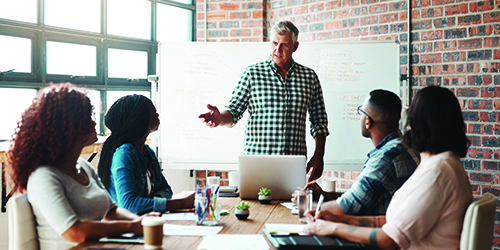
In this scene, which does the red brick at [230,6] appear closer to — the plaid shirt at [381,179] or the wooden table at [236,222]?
the wooden table at [236,222]

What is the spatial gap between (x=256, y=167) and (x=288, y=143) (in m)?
0.72

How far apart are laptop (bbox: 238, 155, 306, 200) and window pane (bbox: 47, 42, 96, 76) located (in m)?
2.18

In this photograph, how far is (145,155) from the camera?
2.35 metres

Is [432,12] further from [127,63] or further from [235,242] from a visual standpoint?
[235,242]

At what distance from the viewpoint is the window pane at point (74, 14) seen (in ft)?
12.3

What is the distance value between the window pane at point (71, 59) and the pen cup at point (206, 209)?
2429mm

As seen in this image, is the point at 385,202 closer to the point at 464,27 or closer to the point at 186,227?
the point at 186,227

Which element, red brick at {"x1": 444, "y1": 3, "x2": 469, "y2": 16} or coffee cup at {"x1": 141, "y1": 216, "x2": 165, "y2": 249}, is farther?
red brick at {"x1": 444, "y1": 3, "x2": 469, "y2": 16}

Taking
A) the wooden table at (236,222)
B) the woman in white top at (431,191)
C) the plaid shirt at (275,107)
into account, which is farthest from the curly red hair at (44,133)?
the plaid shirt at (275,107)

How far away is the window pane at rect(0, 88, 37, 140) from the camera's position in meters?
3.49

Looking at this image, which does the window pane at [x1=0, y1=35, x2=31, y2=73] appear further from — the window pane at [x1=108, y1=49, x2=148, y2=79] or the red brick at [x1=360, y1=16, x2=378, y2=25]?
the red brick at [x1=360, y1=16, x2=378, y2=25]

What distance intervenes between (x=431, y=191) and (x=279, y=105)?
166cm

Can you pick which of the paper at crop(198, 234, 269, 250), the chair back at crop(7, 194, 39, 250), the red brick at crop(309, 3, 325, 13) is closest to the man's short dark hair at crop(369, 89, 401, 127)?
the paper at crop(198, 234, 269, 250)

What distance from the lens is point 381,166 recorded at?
185cm
